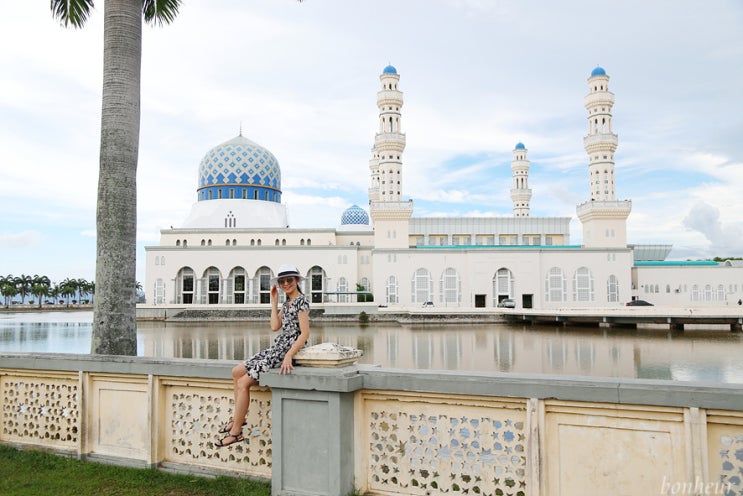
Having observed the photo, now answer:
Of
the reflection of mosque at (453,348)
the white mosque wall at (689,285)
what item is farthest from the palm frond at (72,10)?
the white mosque wall at (689,285)


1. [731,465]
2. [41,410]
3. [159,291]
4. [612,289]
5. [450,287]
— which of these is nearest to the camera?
[731,465]

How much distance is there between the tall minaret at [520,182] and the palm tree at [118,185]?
4649 centimetres

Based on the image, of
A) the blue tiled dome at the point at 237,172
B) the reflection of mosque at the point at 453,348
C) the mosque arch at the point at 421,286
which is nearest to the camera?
the reflection of mosque at the point at 453,348

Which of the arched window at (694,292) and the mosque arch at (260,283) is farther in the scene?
the mosque arch at (260,283)

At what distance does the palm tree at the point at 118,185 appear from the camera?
5385 mm

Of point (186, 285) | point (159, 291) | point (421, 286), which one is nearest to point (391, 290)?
point (421, 286)

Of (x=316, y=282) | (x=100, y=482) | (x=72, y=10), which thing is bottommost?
(x=100, y=482)


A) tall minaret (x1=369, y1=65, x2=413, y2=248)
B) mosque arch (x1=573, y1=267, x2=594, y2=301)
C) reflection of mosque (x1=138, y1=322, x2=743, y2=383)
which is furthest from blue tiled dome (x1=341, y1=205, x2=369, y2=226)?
reflection of mosque (x1=138, y1=322, x2=743, y2=383)

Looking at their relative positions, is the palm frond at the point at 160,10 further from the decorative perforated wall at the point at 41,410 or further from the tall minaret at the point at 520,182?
the tall minaret at the point at 520,182

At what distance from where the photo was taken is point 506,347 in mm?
20234

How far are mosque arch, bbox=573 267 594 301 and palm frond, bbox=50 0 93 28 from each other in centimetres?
3908

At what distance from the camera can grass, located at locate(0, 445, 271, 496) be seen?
3836mm

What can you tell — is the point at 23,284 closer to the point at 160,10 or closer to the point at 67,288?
the point at 67,288

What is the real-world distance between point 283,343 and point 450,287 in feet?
124
